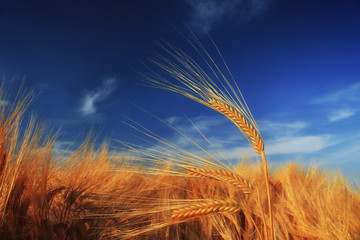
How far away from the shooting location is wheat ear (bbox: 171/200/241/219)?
1.62 meters

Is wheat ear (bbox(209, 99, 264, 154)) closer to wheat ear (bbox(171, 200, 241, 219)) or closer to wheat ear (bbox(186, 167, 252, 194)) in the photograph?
wheat ear (bbox(186, 167, 252, 194))

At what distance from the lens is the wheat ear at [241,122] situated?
5.79ft

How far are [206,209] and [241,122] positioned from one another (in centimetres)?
62

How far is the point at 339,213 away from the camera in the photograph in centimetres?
240

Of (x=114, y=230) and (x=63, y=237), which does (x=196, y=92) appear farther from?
(x=63, y=237)

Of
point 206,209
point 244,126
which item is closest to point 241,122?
point 244,126

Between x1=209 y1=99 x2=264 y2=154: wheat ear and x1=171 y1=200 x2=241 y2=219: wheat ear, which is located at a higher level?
x1=209 y1=99 x2=264 y2=154: wheat ear

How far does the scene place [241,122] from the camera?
72.7 inches

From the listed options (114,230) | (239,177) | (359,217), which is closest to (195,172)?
(239,177)

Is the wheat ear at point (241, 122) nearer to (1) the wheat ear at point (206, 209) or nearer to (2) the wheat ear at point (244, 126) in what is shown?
(2) the wheat ear at point (244, 126)

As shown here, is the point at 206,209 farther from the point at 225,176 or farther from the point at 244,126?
the point at 244,126

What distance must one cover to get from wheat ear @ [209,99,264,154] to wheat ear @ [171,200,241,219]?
39cm

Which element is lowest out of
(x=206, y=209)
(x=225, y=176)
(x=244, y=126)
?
(x=206, y=209)

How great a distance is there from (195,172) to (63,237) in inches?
37.0
